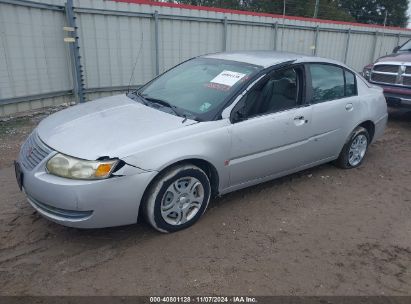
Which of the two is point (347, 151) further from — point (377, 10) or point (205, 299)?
point (377, 10)

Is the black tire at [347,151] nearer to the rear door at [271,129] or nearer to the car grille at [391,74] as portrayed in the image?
the rear door at [271,129]

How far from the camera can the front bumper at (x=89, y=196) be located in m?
2.96

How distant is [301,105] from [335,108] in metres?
0.62

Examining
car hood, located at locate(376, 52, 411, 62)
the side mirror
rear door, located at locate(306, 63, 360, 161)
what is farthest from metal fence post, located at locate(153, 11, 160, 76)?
the side mirror

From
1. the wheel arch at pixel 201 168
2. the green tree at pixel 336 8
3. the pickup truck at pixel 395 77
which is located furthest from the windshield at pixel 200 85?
the green tree at pixel 336 8

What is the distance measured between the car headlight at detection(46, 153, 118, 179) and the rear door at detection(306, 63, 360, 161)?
2404 mm

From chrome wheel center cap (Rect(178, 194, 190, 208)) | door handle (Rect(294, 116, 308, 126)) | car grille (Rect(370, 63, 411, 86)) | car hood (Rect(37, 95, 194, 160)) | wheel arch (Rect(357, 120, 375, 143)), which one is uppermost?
car hood (Rect(37, 95, 194, 160))

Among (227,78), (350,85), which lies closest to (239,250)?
(227,78)

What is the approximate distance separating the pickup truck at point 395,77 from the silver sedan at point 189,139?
3151 mm

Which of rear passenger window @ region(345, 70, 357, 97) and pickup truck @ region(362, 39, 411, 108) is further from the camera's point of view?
pickup truck @ region(362, 39, 411, 108)

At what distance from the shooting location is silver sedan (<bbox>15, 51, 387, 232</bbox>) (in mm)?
3053

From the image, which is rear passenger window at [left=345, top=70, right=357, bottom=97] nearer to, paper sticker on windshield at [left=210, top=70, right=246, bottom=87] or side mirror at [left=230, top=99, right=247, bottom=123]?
paper sticker on windshield at [left=210, top=70, right=246, bottom=87]

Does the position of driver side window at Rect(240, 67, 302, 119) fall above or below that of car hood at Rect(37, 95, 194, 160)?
above

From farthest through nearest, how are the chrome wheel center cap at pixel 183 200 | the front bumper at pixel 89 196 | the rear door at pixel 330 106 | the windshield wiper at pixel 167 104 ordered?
the rear door at pixel 330 106
the windshield wiper at pixel 167 104
the chrome wheel center cap at pixel 183 200
the front bumper at pixel 89 196
